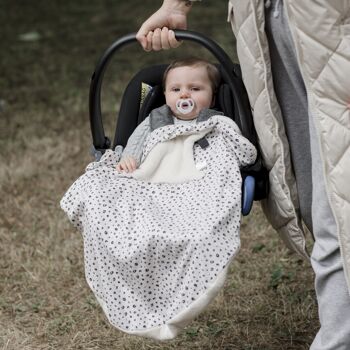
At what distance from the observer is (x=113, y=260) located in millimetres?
2523

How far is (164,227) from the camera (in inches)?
97.7

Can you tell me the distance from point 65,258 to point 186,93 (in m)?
1.35

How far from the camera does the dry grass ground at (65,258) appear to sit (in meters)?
3.33

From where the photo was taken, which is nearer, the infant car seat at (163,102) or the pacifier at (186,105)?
the infant car seat at (163,102)

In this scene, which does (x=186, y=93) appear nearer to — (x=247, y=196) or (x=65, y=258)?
(x=247, y=196)

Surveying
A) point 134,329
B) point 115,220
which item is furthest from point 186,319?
point 115,220

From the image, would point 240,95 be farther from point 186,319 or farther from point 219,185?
point 186,319

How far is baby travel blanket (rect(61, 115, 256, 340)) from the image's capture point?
245 cm

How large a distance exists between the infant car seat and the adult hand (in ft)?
0.10

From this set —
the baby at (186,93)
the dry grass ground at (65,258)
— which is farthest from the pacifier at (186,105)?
the dry grass ground at (65,258)

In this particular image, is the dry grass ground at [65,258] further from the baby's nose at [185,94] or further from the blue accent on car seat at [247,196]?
the baby's nose at [185,94]

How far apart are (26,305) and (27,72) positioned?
375 cm

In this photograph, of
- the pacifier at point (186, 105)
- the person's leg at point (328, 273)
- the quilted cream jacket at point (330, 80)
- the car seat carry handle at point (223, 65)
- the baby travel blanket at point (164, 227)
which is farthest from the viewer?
the pacifier at point (186, 105)

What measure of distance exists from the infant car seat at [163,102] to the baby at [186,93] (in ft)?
→ 0.15
